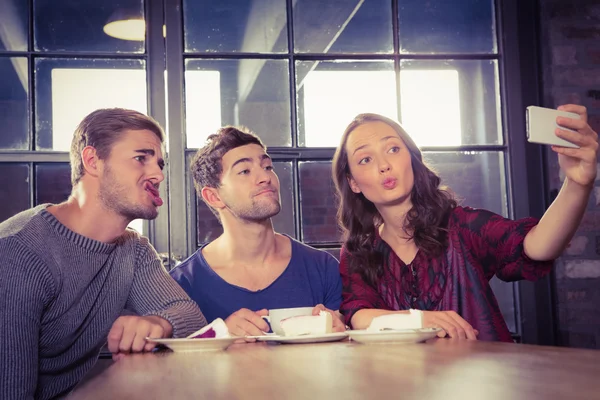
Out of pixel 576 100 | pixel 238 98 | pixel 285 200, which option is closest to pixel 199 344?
pixel 285 200

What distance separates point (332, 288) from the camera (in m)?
2.34

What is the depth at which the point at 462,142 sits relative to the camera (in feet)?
9.77

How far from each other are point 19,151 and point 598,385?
2.53 metres

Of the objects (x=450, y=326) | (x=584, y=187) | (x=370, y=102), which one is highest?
(x=370, y=102)

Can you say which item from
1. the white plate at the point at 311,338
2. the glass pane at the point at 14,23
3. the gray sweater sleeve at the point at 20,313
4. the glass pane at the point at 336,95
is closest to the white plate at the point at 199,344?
the white plate at the point at 311,338

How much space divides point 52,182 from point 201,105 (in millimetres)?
676

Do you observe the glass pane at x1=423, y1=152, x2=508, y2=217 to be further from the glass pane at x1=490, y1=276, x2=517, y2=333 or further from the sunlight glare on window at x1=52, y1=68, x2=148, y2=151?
the sunlight glare on window at x1=52, y1=68, x2=148, y2=151

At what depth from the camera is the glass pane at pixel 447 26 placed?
3.03 meters

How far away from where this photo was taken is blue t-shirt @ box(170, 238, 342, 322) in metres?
2.24

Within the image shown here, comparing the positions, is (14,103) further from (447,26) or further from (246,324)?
(447,26)

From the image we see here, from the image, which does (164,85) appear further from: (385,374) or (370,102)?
(385,374)

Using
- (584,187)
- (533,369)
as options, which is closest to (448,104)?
(584,187)

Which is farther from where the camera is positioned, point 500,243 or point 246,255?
point 246,255

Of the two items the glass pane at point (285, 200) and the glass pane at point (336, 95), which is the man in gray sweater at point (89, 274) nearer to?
the glass pane at point (285, 200)
